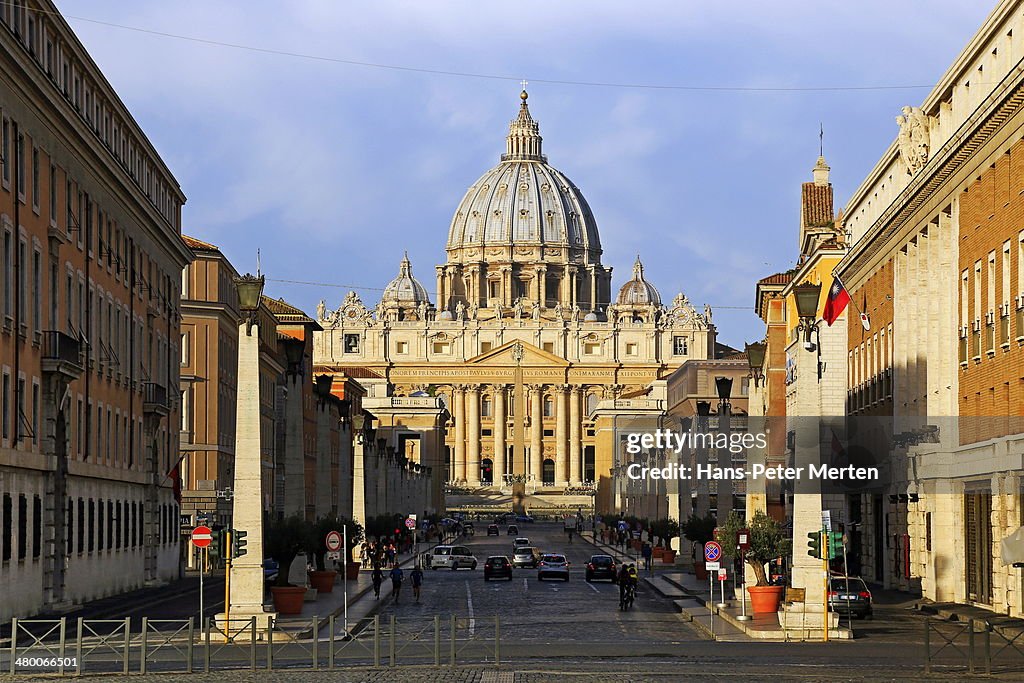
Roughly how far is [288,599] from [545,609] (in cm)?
975

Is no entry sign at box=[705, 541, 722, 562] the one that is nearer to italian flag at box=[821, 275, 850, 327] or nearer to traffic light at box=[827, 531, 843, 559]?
italian flag at box=[821, 275, 850, 327]

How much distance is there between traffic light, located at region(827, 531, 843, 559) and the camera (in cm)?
3612

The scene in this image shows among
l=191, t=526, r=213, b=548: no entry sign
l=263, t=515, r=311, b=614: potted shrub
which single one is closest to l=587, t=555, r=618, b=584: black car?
l=263, t=515, r=311, b=614: potted shrub

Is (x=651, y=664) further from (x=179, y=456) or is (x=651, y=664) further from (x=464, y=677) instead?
(x=179, y=456)

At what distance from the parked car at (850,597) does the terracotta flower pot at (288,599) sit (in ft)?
37.5

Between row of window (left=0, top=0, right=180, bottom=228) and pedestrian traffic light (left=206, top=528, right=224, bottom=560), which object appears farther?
row of window (left=0, top=0, right=180, bottom=228)

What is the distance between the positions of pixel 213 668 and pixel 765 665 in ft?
27.7

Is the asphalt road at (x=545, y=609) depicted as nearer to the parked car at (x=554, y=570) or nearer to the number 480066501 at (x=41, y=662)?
the parked car at (x=554, y=570)

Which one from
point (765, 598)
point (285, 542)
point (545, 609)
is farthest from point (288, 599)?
point (765, 598)

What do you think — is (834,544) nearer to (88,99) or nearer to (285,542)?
(285,542)

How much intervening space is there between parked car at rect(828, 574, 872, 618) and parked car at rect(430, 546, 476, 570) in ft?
131

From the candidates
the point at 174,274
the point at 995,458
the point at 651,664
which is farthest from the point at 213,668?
the point at 174,274

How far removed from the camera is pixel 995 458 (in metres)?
41.2

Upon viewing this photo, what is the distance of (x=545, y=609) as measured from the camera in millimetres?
51031
